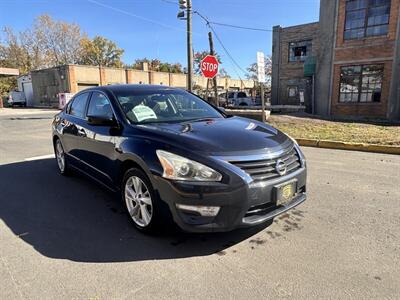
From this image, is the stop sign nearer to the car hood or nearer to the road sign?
the road sign

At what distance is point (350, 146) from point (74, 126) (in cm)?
662

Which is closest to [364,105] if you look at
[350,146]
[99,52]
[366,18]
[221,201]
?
[366,18]

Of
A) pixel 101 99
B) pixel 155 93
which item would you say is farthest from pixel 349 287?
pixel 101 99

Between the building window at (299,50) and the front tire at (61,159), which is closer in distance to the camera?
the front tire at (61,159)

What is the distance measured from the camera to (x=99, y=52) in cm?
5872

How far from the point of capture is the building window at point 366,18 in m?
14.7

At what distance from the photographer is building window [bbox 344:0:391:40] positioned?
1472 centimetres

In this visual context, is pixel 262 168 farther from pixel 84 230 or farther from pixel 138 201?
pixel 84 230

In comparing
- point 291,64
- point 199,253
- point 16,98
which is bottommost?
point 199,253

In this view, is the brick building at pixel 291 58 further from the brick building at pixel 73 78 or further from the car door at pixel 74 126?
the brick building at pixel 73 78

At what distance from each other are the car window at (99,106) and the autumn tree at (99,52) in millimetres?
58245

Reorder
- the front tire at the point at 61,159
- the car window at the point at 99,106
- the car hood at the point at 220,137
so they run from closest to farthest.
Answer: the car hood at the point at 220,137 → the car window at the point at 99,106 → the front tire at the point at 61,159

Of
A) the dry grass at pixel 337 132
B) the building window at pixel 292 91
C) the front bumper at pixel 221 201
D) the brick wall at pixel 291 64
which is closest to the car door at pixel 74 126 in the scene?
the front bumper at pixel 221 201

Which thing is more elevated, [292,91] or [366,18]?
[366,18]
